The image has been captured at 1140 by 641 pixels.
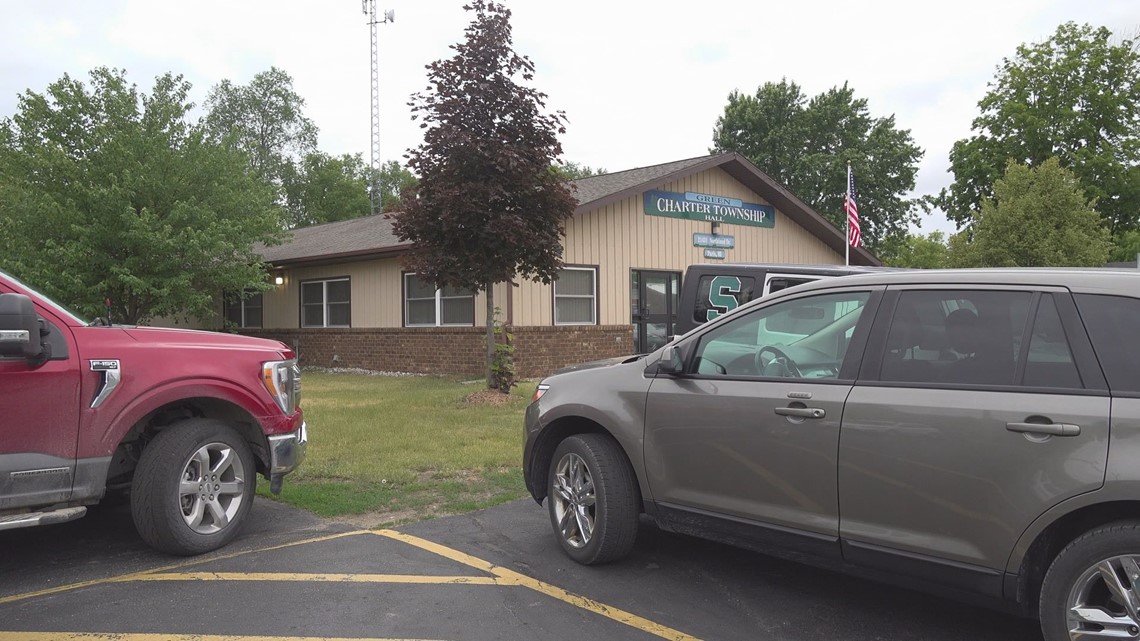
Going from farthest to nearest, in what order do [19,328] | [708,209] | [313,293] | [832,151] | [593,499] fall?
[832,151], [313,293], [708,209], [593,499], [19,328]

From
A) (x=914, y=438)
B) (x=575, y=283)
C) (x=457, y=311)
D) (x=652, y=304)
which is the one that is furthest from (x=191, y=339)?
(x=652, y=304)

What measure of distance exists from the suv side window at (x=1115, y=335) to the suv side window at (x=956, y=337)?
0.81 ft

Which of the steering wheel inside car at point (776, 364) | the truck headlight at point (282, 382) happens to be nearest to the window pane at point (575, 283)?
the truck headlight at point (282, 382)

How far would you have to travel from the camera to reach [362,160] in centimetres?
→ 6244

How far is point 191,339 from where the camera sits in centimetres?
514

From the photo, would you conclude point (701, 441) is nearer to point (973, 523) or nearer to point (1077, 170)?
point (973, 523)

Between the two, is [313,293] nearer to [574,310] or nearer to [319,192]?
[574,310]

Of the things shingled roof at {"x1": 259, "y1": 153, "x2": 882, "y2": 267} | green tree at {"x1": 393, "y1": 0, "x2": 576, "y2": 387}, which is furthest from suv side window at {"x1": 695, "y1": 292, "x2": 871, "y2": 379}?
shingled roof at {"x1": 259, "y1": 153, "x2": 882, "y2": 267}

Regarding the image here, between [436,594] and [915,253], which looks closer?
[436,594]

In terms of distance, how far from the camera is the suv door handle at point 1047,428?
3.00 meters

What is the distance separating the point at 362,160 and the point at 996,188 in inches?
1889

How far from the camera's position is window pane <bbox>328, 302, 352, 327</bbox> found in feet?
66.7

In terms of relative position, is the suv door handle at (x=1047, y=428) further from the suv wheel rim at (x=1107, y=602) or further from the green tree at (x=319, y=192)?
the green tree at (x=319, y=192)

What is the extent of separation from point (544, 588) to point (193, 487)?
2270 mm
